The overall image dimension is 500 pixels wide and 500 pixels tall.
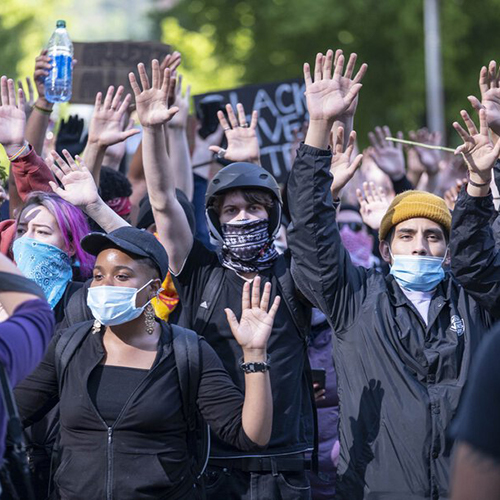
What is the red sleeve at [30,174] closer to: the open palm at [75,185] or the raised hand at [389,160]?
the open palm at [75,185]

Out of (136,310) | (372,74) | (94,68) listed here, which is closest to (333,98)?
(136,310)

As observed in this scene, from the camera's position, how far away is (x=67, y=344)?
14.9 feet

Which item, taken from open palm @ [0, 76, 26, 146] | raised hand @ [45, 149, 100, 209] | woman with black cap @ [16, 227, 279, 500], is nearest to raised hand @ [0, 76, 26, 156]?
open palm @ [0, 76, 26, 146]

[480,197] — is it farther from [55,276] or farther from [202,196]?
[202,196]

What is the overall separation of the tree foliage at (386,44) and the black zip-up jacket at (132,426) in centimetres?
1653

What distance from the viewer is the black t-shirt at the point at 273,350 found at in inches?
193

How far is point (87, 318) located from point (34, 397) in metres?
0.51

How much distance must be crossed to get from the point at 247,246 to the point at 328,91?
826 millimetres

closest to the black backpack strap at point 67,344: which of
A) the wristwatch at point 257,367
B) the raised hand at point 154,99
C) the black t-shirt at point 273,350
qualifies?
the black t-shirt at point 273,350

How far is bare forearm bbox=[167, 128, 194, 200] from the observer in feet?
20.9

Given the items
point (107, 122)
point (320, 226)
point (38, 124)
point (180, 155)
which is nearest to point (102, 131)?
point (107, 122)

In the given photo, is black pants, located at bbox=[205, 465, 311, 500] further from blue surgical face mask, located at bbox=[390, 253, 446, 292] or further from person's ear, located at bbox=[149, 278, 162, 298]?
blue surgical face mask, located at bbox=[390, 253, 446, 292]

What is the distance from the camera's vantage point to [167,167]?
5141mm

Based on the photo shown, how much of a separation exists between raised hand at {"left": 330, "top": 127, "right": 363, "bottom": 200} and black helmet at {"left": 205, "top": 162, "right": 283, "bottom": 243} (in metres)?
0.31
